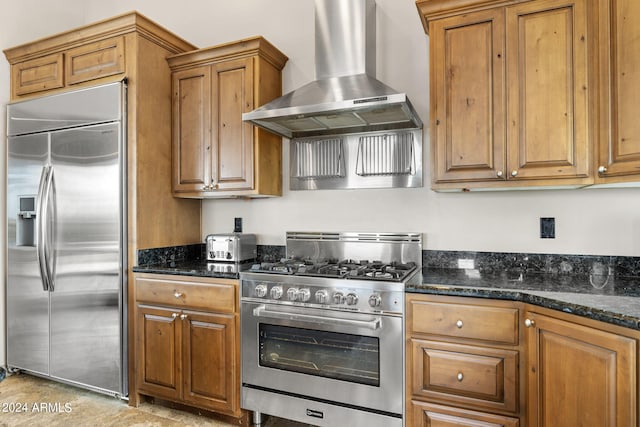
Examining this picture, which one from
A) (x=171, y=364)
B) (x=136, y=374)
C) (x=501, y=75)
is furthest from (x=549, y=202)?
(x=136, y=374)

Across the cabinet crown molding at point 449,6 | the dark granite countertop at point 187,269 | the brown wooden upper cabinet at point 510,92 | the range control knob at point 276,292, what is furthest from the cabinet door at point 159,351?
the cabinet crown molding at point 449,6

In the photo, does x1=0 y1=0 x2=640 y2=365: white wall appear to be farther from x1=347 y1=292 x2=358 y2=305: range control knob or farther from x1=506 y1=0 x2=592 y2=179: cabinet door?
x1=347 y1=292 x2=358 y2=305: range control knob

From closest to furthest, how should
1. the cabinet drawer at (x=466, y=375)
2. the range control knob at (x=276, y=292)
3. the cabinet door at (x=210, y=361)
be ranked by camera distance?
the cabinet drawer at (x=466, y=375) → the range control knob at (x=276, y=292) → the cabinet door at (x=210, y=361)

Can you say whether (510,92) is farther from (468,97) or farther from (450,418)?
(450,418)

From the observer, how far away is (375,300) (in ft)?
6.51

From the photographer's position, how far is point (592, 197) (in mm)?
2199

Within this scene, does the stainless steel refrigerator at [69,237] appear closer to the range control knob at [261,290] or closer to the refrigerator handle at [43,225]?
the refrigerator handle at [43,225]

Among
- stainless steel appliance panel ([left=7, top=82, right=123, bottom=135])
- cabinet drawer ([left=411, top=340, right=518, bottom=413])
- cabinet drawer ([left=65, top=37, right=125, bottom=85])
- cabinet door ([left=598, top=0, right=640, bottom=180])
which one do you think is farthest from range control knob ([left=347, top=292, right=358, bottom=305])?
cabinet drawer ([left=65, top=37, right=125, bottom=85])

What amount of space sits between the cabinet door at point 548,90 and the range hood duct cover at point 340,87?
0.59 meters

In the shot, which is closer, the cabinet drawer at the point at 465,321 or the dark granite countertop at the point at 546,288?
the dark granite countertop at the point at 546,288

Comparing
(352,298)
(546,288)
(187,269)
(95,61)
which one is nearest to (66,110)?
(95,61)

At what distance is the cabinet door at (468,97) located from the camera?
203 centimetres

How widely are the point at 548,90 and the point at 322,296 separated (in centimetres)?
158

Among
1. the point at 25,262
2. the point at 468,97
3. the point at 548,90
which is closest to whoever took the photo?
the point at 548,90
